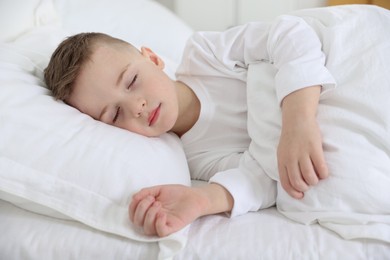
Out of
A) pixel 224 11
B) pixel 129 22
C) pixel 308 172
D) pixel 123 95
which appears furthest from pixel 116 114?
pixel 224 11

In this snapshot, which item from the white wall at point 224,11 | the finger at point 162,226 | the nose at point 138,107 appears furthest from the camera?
the white wall at point 224,11

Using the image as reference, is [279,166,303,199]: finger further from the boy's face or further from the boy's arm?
the boy's face

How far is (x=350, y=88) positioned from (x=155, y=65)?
411mm

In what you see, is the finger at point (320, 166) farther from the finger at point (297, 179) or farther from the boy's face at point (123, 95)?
the boy's face at point (123, 95)

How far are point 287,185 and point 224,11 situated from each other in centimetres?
148

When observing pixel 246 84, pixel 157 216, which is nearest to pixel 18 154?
pixel 157 216

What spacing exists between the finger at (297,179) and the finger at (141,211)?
0.23 m

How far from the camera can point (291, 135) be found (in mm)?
781

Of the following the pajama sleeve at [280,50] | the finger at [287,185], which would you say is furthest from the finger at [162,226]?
the pajama sleeve at [280,50]

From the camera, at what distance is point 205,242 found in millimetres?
702

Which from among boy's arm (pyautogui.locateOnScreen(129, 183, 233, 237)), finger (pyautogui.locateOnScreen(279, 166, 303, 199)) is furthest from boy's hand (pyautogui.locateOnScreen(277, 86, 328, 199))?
boy's arm (pyautogui.locateOnScreen(129, 183, 233, 237))

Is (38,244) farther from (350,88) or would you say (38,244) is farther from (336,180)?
(350,88)

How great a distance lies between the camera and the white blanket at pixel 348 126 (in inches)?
28.1

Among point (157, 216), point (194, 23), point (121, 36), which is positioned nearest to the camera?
point (157, 216)
